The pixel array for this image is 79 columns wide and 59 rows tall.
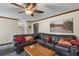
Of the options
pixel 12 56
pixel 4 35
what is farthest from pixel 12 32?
pixel 12 56

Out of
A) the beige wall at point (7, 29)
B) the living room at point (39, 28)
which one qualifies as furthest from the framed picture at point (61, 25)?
the beige wall at point (7, 29)

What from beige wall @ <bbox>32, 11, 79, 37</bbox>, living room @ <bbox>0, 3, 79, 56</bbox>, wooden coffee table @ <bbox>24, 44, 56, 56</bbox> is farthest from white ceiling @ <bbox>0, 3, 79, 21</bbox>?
wooden coffee table @ <bbox>24, 44, 56, 56</bbox>

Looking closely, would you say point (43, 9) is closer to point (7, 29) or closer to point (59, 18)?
point (59, 18)

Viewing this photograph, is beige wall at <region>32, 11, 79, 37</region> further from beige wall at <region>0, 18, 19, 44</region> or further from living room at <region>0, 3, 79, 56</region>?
beige wall at <region>0, 18, 19, 44</region>

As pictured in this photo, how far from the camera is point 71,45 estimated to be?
1492 millimetres

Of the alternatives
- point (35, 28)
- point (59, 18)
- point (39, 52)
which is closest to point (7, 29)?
point (35, 28)

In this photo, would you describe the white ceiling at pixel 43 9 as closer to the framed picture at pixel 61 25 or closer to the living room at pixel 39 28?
the living room at pixel 39 28

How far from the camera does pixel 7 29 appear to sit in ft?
4.61

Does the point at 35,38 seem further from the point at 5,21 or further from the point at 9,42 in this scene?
the point at 5,21

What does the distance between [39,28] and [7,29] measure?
575 millimetres

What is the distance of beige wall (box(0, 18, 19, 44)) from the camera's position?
4.44ft

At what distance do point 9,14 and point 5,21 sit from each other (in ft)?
0.46

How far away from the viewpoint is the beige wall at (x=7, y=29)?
1.35m

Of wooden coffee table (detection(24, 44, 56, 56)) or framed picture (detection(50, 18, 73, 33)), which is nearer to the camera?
wooden coffee table (detection(24, 44, 56, 56))
